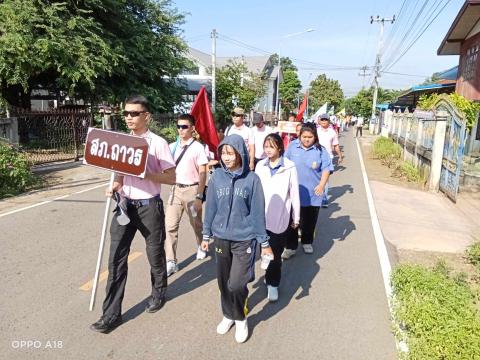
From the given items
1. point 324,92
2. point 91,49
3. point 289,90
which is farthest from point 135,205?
point 324,92

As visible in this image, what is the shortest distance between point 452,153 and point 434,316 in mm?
7649

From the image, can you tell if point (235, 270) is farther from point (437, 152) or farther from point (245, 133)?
point (437, 152)

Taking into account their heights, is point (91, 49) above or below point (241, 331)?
above

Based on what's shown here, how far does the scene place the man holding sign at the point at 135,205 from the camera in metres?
3.32

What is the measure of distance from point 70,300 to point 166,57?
16.8 m

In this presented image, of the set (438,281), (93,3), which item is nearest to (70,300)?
(438,281)

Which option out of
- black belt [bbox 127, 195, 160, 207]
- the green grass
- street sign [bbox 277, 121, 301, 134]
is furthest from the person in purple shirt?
street sign [bbox 277, 121, 301, 134]

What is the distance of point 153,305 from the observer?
147 inches

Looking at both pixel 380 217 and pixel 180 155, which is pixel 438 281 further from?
pixel 380 217

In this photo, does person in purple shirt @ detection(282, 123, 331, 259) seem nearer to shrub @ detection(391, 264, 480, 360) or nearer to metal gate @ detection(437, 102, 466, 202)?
shrub @ detection(391, 264, 480, 360)

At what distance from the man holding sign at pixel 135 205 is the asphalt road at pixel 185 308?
0.26 metres

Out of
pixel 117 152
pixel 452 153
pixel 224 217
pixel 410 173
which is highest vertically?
pixel 117 152

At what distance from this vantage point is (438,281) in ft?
12.5

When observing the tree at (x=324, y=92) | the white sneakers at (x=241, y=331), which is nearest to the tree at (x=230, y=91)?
the white sneakers at (x=241, y=331)
